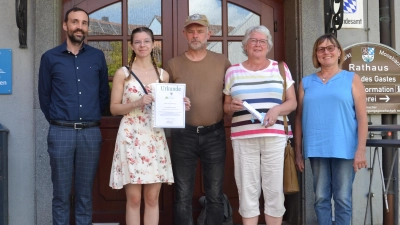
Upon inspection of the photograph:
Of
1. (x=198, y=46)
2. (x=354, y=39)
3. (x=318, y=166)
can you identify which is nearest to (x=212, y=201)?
(x=318, y=166)

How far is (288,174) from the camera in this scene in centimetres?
404

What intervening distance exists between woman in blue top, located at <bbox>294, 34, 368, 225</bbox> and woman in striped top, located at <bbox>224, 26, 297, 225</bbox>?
0.22 metres

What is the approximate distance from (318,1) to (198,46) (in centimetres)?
168

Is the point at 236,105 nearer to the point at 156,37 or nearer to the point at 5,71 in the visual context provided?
the point at 156,37

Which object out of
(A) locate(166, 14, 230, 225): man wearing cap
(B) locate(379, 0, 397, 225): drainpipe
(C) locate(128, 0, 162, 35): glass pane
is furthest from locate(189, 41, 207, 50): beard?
(B) locate(379, 0, 397, 225): drainpipe

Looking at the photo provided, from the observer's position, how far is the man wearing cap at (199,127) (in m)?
4.14

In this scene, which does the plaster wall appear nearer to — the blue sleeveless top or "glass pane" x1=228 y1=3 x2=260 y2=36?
"glass pane" x1=228 y1=3 x2=260 y2=36

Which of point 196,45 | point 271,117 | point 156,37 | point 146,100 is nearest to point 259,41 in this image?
point 196,45

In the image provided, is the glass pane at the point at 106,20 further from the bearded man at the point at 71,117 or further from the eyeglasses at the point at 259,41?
the eyeglasses at the point at 259,41

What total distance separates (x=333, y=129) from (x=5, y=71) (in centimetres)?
321

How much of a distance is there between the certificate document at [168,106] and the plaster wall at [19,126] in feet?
5.36

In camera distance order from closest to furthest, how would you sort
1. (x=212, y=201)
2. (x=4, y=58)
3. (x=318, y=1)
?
(x=212, y=201) < (x=4, y=58) < (x=318, y=1)

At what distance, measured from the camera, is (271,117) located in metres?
3.88

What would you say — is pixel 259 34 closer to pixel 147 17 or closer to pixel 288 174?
→ pixel 288 174
